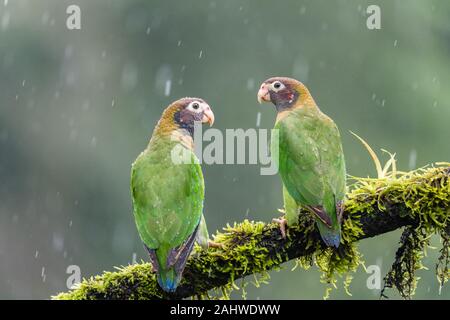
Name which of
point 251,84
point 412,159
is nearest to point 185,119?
point 412,159

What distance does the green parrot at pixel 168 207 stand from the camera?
4148mm

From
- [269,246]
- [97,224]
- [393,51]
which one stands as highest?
[393,51]

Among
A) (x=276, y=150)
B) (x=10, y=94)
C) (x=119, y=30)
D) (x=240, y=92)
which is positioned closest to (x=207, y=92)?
(x=240, y=92)

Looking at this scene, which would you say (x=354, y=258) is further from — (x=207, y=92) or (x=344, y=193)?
(x=207, y=92)

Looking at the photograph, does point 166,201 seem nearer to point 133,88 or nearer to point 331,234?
point 331,234

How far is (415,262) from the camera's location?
458 cm

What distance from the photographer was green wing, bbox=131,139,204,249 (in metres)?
4.17

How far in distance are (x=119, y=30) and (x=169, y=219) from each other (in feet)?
59.8

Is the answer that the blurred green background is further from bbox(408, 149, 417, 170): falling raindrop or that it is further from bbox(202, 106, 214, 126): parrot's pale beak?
bbox(202, 106, 214, 126): parrot's pale beak

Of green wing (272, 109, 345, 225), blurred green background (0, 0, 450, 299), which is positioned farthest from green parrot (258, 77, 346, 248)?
blurred green background (0, 0, 450, 299)

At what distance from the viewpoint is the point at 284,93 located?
4.98 meters

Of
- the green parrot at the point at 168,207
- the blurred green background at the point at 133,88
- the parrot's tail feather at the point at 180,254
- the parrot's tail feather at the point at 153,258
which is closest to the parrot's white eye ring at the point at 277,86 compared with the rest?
the green parrot at the point at 168,207

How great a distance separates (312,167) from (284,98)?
0.71m
